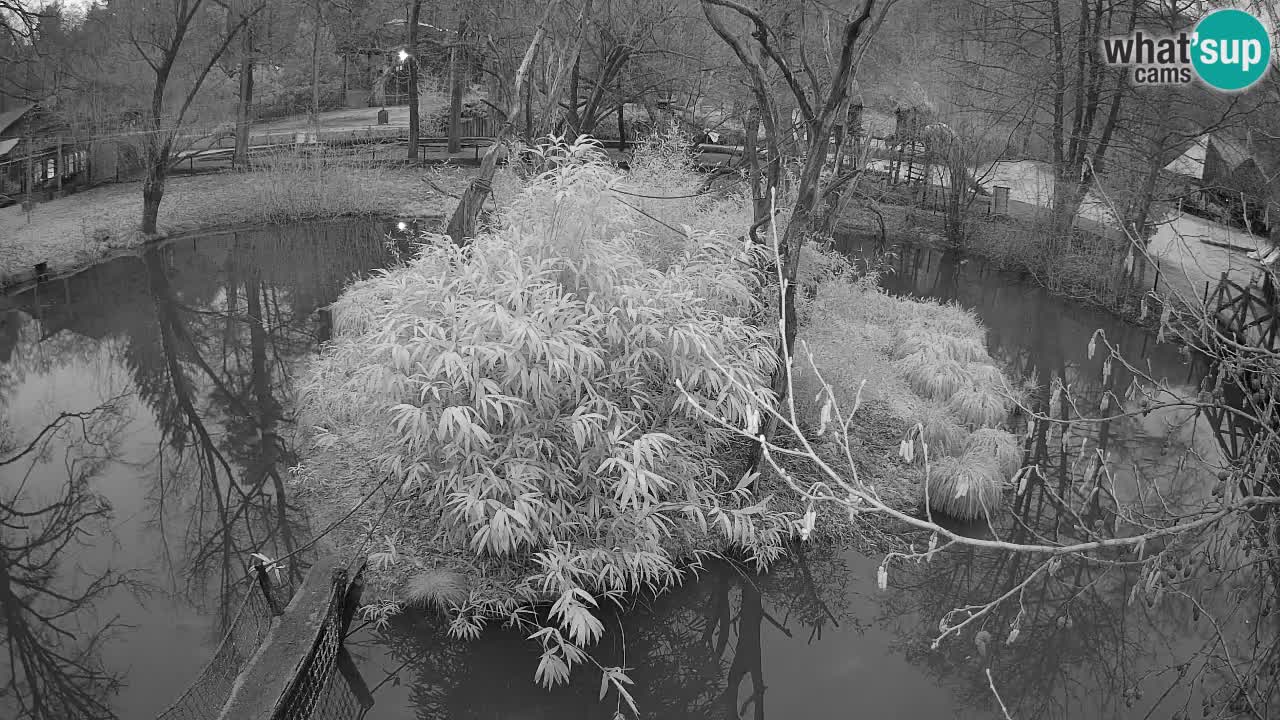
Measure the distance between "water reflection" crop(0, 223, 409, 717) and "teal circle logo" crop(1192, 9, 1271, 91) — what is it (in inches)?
414

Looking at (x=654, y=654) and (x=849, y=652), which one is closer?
(x=654, y=654)

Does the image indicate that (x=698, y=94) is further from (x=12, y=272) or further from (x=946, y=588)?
(x=946, y=588)

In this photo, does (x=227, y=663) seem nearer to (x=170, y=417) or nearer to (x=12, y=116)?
(x=170, y=417)

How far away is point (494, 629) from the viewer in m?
6.50

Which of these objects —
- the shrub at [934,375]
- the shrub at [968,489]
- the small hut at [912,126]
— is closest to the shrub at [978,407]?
the shrub at [934,375]

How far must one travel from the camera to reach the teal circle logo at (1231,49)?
9703mm

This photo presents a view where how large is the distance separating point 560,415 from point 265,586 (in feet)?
7.32

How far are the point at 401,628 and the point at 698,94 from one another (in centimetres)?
1740

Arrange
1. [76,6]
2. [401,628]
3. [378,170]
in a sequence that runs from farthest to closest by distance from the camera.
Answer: [76,6]
[378,170]
[401,628]

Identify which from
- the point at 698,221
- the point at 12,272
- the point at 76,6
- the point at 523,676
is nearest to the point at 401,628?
the point at 523,676

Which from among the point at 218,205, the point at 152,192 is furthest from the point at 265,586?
the point at 218,205

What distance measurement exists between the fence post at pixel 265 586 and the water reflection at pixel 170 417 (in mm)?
637

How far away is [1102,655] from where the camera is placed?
6.62 m

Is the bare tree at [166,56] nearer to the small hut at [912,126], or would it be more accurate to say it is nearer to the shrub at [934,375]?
the shrub at [934,375]
